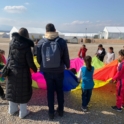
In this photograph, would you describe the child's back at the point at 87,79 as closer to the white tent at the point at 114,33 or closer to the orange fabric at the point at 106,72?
the orange fabric at the point at 106,72

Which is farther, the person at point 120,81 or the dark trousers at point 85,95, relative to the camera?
the dark trousers at point 85,95

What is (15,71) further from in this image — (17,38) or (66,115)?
(66,115)

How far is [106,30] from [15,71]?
5766 centimetres

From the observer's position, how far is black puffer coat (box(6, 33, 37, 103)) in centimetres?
352

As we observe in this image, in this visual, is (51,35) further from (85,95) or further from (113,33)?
(113,33)

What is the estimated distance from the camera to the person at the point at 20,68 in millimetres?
3524

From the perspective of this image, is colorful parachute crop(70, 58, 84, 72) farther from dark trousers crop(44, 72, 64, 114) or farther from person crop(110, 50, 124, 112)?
dark trousers crop(44, 72, 64, 114)

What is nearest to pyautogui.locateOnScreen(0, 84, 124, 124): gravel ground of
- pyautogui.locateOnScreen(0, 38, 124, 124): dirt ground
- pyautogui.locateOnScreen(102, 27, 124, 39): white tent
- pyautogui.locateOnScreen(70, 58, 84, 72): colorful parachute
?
pyautogui.locateOnScreen(0, 38, 124, 124): dirt ground

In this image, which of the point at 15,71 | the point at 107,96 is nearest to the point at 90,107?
the point at 107,96

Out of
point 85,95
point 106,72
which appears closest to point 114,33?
point 106,72

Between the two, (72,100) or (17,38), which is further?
(72,100)

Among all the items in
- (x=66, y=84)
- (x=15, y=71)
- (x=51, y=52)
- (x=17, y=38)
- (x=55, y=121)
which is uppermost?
(x=17, y=38)

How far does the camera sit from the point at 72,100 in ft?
15.9

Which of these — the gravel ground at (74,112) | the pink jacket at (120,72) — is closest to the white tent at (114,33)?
the gravel ground at (74,112)
